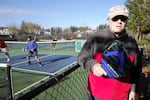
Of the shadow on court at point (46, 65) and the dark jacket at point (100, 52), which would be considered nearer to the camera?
the dark jacket at point (100, 52)

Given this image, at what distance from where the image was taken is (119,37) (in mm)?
2422

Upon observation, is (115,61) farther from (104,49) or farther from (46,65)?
(46,65)

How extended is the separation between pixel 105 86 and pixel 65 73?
627 millimetres

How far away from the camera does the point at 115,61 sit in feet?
6.75

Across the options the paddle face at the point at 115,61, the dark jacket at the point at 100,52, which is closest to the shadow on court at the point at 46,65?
the dark jacket at the point at 100,52

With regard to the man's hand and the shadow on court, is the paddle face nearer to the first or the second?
the man's hand

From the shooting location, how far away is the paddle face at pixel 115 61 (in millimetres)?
2043

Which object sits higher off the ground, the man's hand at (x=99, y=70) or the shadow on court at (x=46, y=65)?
the man's hand at (x=99, y=70)

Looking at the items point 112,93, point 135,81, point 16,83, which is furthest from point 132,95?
point 16,83

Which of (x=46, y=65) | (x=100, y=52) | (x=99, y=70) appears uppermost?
(x=100, y=52)

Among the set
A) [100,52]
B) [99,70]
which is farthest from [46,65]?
[99,70]

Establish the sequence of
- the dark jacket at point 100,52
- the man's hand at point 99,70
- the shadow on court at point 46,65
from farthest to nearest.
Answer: the shadow on court at point 46,65 → the dark jacket at point 100,52 → the man's hand at point 99,70

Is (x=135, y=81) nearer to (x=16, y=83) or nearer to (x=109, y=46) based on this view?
(x=109, y=46)

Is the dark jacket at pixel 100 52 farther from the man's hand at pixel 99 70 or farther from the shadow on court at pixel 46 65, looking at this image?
the shadow on court at pixel 46 65
